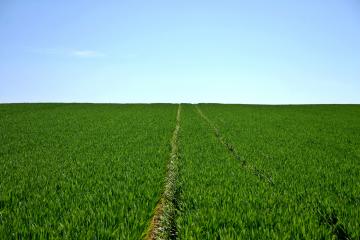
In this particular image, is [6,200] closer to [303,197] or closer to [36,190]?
[36,190]

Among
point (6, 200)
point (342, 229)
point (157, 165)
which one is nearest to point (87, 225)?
point (6, 200)

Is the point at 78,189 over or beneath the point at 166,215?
over

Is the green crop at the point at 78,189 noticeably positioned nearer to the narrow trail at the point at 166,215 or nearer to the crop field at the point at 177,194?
the crop field at the point at 177,194

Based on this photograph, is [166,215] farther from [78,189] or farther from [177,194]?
[78,189]

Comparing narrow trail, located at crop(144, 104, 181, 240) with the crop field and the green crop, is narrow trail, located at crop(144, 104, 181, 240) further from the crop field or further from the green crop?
the green crop

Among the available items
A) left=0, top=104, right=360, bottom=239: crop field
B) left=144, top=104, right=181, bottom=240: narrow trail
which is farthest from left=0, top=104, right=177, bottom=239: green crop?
left=144, top=104, right=181, bottom=240: narrow trail

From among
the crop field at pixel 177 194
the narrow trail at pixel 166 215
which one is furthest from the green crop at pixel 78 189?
the narrow trail at pixel 166 215

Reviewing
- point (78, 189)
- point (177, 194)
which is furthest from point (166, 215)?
point (78, 189)

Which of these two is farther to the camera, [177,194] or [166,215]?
[177,194]

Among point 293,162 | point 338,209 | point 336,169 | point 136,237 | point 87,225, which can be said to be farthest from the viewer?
point 293,162

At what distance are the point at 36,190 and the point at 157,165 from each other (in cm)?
420

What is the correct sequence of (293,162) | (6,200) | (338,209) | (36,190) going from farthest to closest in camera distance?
(293,162), (36,190), (6,200), (338,209)

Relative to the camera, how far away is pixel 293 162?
1197cm

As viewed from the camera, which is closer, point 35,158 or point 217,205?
point 217,205
